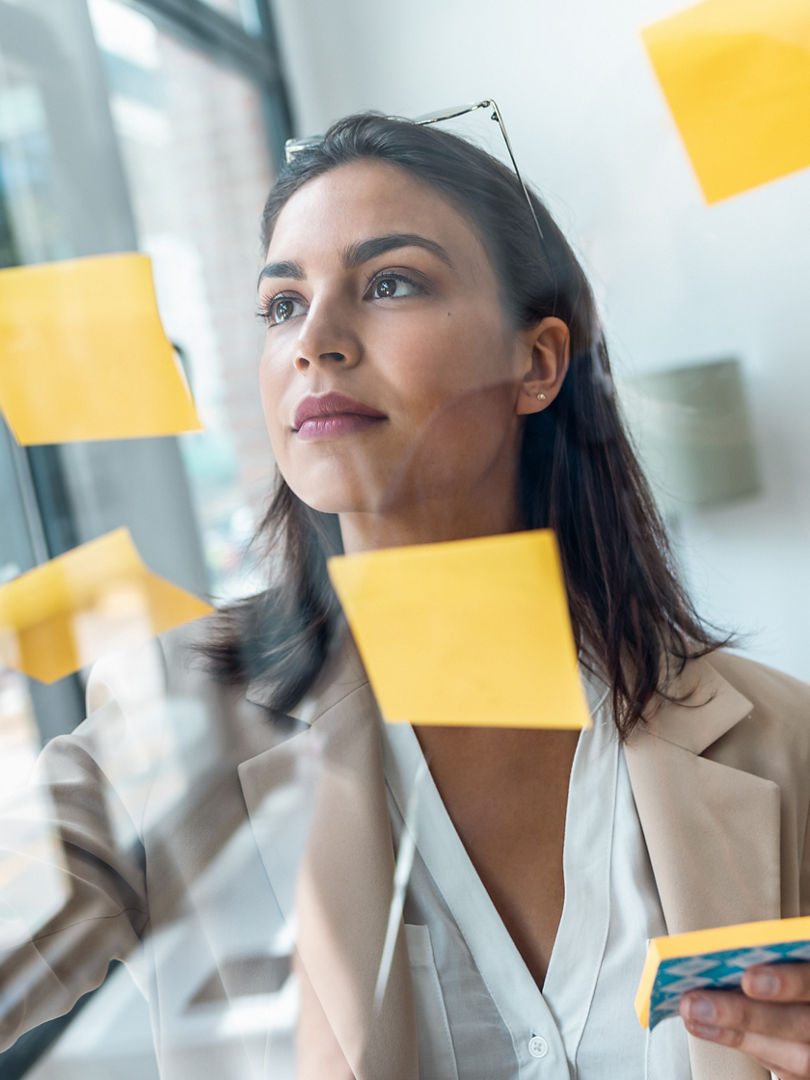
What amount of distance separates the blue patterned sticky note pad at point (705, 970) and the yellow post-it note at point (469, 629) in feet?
0.36

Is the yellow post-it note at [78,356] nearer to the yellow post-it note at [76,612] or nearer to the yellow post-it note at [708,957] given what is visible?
the yellow post-it note at [76,612]

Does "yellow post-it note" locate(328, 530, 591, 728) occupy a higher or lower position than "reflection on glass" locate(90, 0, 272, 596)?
lower

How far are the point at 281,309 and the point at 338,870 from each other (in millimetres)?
248

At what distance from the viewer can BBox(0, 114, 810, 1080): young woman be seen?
376mm

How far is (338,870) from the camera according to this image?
1.36 feet

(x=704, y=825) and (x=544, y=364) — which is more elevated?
(x=544, y=364)

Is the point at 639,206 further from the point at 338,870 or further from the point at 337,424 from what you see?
the point at 338,870

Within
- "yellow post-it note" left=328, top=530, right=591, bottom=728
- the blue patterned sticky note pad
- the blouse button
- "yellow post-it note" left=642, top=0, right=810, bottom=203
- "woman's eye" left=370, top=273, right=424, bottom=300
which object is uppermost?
"yellow post-it note" left=642, top=0, right=810, bottom=203

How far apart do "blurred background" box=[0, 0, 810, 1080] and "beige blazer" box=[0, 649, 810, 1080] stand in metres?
0.03

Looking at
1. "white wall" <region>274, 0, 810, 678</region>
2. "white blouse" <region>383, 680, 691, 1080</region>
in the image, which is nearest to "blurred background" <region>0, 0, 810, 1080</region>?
"white wall" <region>274, 0, 810, 678</region>

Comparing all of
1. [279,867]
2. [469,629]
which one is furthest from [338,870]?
[469,629]

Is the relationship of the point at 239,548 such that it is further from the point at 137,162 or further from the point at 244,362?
the point at 137,162

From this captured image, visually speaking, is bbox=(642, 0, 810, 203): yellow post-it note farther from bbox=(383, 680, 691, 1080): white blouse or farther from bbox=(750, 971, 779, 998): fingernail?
bbox=(750, 971, 779, 998): fingernail

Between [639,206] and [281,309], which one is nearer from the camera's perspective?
[281,309]
